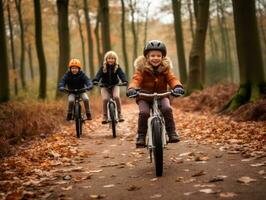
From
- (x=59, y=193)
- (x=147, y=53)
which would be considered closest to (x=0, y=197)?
(x=59, y=193)

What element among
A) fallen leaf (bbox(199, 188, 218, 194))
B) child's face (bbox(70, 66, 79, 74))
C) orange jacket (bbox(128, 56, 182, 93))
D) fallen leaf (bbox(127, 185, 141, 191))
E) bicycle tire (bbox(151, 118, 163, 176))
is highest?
child's face (bbox(70, 66, 79, 74))

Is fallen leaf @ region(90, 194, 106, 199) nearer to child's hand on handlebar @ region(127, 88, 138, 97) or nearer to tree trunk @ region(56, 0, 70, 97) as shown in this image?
child's hand on handlebar @ region(127, 88, 138, 97)

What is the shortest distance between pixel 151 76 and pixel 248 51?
273 inches

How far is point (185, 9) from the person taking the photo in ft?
121

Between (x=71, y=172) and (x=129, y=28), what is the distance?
37488 mm

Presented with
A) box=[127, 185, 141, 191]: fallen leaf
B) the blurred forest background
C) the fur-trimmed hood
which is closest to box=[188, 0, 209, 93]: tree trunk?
the blurred forest background

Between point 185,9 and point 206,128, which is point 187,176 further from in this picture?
point 185,9

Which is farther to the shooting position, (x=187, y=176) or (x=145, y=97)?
(x=145, y=97)

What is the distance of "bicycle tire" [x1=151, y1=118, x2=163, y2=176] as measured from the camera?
242 inches

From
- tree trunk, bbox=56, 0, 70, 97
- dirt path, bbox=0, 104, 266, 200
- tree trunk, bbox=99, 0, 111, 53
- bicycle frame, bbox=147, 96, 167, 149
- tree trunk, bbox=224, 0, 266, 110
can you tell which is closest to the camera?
dirt path, bbox=0, 104, 266, 200

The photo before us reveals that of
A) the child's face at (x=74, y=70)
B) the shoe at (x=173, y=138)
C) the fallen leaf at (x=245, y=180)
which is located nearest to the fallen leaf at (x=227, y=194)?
the fallen leaf at (x=245, y=180)

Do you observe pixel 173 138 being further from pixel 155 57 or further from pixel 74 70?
pixel 74 70

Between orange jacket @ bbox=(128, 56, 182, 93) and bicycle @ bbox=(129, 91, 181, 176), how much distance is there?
337 mm

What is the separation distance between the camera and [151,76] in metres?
7.12
